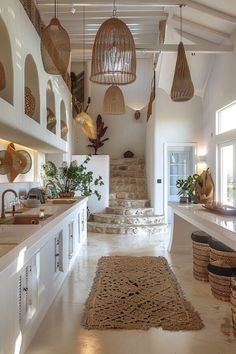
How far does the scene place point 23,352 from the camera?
7.88 ft

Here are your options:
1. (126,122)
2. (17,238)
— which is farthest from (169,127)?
(17,238)

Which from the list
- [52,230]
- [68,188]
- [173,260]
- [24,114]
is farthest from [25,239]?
[68,188]

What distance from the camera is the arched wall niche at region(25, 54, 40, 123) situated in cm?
351

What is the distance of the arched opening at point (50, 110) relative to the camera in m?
4.61

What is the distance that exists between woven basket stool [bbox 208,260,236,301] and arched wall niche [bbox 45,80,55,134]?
2.82 m

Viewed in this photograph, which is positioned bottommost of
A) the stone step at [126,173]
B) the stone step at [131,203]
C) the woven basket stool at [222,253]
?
the woven basket stool at [222,253]

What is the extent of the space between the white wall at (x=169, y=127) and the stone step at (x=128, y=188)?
42.9 inches

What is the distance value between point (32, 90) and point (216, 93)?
200 inches

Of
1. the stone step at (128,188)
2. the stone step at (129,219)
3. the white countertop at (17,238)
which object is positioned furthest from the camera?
the stone step at (128,188)

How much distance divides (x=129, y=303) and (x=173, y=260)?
1921 millimetres

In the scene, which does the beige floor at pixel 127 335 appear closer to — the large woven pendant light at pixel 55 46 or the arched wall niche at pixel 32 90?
the arched wall niche at pixel 32 90

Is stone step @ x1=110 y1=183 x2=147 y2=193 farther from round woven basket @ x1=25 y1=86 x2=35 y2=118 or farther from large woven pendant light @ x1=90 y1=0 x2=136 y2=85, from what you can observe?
large woven pendant light @ x1=90 y1=0 x2=136 y2=85

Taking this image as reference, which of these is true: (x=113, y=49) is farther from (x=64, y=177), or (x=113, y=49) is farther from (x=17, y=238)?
(x=64, y=177)

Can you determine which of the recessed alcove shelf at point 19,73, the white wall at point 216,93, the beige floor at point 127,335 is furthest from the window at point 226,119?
the recessed alcove shelf at point 19,73
